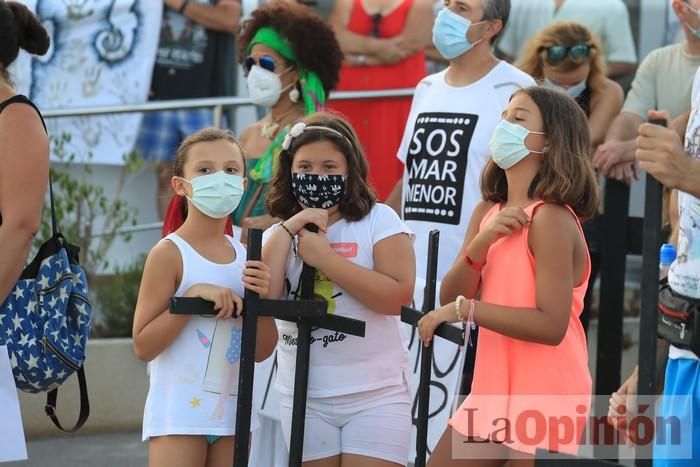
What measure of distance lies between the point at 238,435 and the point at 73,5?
15.2ft

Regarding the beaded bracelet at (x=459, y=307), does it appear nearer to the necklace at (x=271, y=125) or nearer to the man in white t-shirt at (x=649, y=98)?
the necklace at (x=271, y=125)

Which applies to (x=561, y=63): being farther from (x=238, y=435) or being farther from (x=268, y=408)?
(x=238, y=435)

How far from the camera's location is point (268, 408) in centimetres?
464

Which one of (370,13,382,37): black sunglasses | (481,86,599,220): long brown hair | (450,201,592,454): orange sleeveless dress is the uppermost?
(370,13,382,37): black sunglasses

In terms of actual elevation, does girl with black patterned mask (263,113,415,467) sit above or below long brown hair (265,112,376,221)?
below

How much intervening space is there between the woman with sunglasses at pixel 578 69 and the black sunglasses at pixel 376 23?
1153 millimetres

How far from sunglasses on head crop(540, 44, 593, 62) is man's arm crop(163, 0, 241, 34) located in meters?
2.15

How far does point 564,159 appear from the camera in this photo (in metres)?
3.84

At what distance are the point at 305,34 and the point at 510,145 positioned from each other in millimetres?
1854

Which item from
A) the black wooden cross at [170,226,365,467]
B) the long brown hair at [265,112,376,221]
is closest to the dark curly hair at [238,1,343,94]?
the long brown hair at [265,112,376,221]

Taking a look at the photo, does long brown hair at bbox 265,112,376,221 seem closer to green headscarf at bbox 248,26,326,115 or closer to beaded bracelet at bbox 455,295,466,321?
beaded bracelet at bbox 455,295,466,321

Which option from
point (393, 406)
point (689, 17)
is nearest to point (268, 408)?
point (393, 406)

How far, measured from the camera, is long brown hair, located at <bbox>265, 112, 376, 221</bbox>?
13.7 ft

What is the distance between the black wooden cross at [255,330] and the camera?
3.61 meters
